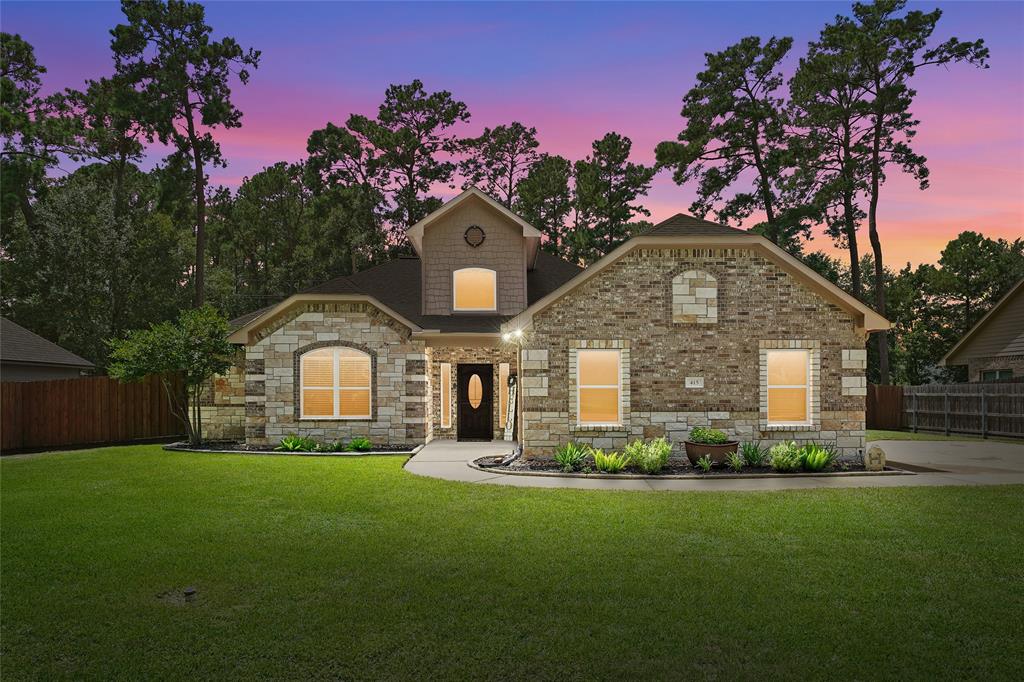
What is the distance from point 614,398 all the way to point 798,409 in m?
4.03

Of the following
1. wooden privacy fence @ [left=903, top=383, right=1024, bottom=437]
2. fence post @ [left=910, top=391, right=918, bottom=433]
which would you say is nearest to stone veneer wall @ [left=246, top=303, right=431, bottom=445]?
wooden privacy fence @ [left=903, top=383, right=1024, bottom=437]

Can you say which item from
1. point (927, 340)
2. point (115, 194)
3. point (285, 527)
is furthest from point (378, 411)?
point (927, 340)

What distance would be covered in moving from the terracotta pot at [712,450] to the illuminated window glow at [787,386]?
1.71 metres

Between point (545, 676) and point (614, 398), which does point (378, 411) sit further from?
point (545, 676)

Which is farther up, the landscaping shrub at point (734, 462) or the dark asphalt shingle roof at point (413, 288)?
the dark asphalt shingle roof at point (413, 288)

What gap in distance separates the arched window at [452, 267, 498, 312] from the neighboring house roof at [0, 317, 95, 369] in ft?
48.2

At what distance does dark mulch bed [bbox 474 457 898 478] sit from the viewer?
521 inches

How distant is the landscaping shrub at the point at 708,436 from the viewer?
1387 cm

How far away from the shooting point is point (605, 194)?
35.8 meters

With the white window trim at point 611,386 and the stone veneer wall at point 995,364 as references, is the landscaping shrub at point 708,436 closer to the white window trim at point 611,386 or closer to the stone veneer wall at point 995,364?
the white window trim at point 611,386

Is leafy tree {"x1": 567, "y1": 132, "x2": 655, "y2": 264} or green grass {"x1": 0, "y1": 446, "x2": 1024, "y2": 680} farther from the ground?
leafy tree {"x1": 567, "y1": 132, "x2": 655, "y2": 264}

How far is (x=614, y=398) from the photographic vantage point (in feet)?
49.9

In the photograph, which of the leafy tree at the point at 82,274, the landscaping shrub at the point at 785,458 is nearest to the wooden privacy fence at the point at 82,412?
the leafy tree at the point at 82,274

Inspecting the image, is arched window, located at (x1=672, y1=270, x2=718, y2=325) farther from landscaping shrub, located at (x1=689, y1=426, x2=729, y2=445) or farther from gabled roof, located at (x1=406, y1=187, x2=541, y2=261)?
gabled roof, located at (x1=406, y1=187, x2=541, y2=261)
